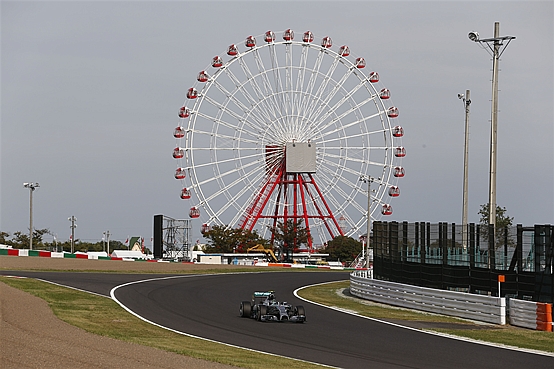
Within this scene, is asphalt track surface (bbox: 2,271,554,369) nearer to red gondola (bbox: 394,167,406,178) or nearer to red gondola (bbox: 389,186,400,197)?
red gondola (bbox: 394,167,406,178)

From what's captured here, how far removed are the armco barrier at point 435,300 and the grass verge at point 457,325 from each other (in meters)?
0.42

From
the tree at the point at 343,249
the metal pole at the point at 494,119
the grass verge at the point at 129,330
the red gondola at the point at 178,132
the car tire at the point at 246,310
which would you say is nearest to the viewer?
the grass verge at the point at 129,330

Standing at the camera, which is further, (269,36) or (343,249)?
(343,249)

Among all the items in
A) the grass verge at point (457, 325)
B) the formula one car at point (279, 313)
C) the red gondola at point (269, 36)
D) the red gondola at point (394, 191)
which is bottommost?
the grass verge at point (457, 325)

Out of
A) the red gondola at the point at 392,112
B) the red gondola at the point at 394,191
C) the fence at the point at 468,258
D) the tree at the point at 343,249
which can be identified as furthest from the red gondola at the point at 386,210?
the fence at the point at 468,258

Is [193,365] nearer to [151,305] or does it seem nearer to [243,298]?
[151,305]

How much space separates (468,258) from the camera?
1137 inches

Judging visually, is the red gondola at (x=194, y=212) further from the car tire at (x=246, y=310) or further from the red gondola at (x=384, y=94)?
the car tire at (x=246, y=310)

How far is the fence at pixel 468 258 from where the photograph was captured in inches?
957

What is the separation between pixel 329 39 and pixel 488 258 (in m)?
53.2

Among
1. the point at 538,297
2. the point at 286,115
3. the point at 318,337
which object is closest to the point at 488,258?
the point at 538,297

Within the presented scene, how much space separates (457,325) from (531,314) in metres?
2.06

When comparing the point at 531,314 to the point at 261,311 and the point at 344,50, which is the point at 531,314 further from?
the point at 344,50

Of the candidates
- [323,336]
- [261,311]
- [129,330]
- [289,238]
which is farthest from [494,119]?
[289,238]
